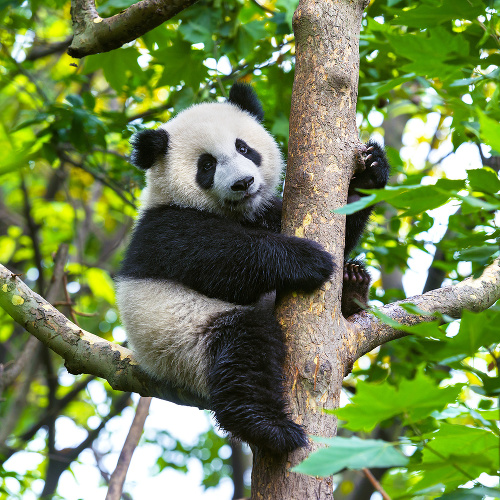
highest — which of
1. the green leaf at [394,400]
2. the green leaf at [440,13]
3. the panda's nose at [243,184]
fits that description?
the panda's nose at [243,184]

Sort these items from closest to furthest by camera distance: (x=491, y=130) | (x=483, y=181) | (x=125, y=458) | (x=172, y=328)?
(x=491, y=130) → (x=483, y=181) → (x=172, y=328) → (x=125, y=458)

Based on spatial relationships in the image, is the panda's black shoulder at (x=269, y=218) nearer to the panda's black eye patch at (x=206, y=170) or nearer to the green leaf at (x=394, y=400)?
the panda's black eye patch at (x=206, y=170)

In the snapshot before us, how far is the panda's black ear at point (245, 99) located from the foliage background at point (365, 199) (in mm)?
294

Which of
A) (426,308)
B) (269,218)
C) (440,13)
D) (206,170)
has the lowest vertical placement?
(426,308)

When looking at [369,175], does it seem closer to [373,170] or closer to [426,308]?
[373,170]

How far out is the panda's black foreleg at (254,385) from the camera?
286 cm

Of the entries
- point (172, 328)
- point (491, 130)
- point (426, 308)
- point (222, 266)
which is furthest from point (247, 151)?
point (491, 130)

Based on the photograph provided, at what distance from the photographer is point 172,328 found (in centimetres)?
384

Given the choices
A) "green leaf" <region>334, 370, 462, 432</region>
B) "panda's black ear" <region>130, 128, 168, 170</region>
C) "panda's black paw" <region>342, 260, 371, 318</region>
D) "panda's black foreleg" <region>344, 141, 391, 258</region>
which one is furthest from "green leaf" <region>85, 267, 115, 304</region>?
"green leaf" <region>334, 370, 462, 432</region>

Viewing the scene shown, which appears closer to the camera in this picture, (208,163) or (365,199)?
(365,199)

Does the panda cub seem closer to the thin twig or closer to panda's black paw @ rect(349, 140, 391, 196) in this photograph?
panda's black paw @ rect(349, 140, 391, 196)

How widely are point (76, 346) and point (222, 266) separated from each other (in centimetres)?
109

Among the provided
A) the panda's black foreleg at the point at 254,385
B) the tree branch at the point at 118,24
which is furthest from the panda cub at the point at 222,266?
the tree branch at the point at 118,24

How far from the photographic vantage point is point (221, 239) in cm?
388
